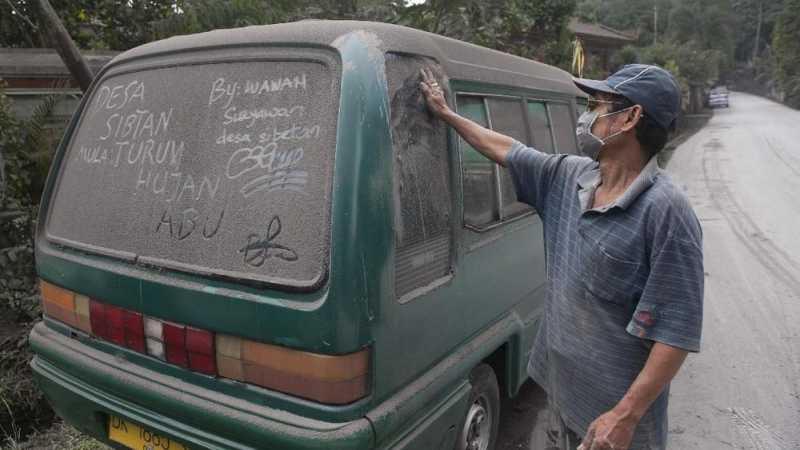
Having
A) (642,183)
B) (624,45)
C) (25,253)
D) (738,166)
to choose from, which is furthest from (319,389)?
(624,45)

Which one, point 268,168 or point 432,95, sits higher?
point 432,95

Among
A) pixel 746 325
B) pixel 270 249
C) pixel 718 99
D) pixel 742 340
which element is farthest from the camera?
pixel 718 99

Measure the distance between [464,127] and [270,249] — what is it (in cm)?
90

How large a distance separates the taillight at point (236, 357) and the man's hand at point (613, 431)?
73 cm

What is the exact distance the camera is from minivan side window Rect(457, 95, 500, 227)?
2.41 metres

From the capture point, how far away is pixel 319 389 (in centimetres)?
171

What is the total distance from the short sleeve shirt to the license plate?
4.47 feet

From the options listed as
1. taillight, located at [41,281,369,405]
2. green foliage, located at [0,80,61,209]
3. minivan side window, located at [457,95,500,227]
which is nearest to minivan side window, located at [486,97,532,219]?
minivan side window, located at [457,95,500,227]

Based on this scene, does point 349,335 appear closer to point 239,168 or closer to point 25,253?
point 239,168

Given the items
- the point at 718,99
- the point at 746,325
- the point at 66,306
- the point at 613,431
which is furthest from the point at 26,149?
the point at 718,99

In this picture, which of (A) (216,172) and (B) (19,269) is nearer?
(A) (216,172)

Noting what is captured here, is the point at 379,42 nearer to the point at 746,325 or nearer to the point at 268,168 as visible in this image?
the point at 268,168

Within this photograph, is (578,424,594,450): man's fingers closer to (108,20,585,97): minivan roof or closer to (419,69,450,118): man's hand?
(419,69,450,118): man's hand
